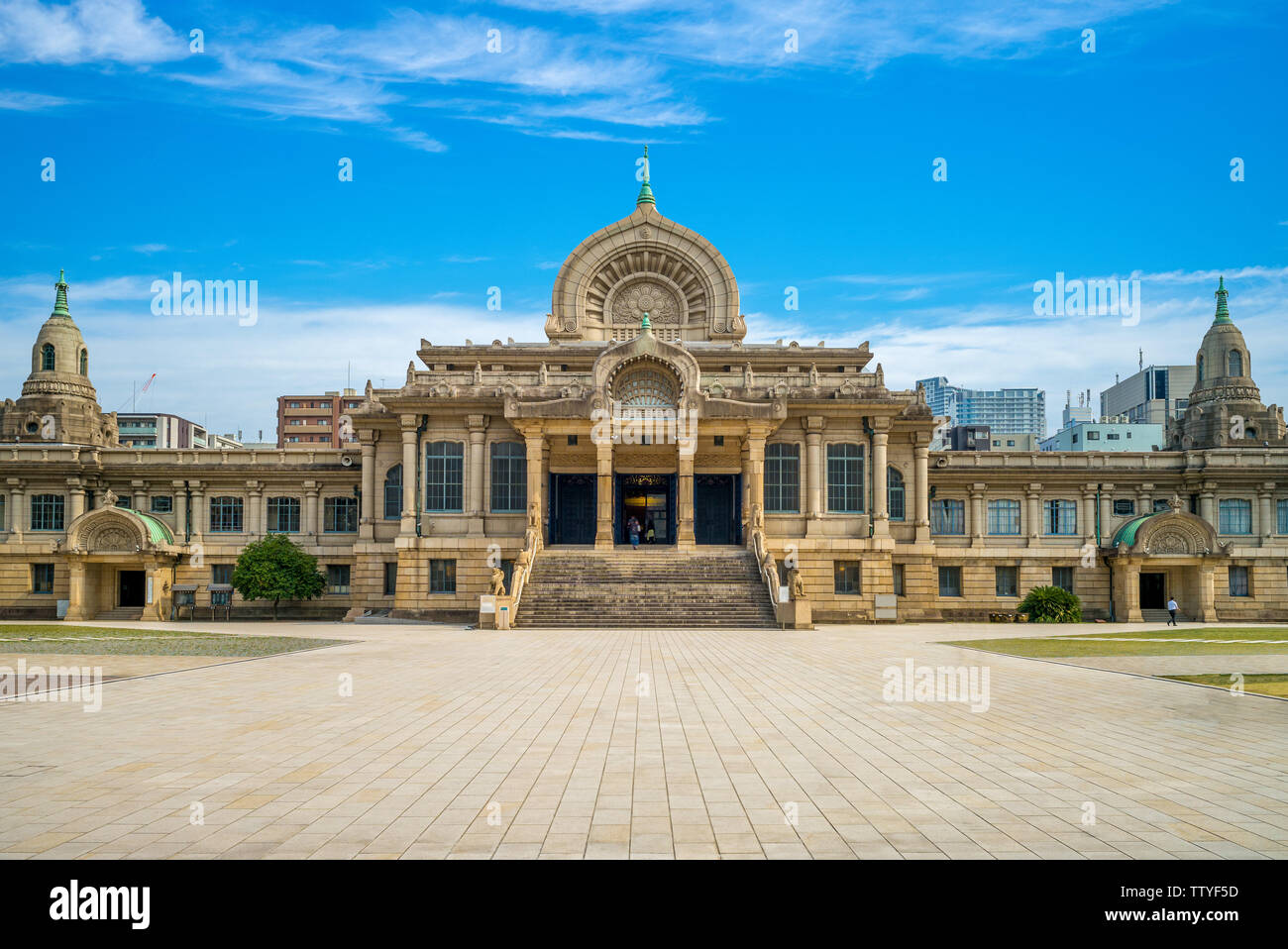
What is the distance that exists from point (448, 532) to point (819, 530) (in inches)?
729

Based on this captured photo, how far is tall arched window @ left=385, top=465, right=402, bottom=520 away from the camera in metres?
52.3

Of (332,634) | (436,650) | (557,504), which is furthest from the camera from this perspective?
(557,504)

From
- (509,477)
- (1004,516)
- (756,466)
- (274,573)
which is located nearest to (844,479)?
(756,466)

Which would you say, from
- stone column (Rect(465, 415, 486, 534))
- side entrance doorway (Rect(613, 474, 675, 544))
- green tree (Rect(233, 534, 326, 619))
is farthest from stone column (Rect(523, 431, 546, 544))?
green tree (Rect(233, 534, 326, 619))

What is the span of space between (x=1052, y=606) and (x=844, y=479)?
12.6 m

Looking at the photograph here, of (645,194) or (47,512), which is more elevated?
(645,194)

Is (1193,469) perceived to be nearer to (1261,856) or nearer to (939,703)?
(939,703)

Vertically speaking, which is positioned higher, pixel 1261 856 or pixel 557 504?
pixel 557 504

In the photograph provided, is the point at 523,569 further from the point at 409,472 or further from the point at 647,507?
the point at 647,507

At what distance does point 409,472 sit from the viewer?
163 ft

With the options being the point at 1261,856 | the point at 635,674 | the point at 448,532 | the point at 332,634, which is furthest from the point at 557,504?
the point at 1261,856

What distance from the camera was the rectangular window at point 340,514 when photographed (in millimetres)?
57031

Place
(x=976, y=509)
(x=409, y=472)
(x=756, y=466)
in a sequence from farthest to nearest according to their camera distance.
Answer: (x=976, y=509), (x=409, y=472), (x=756, y=466)

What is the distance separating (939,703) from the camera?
58.9 feet
